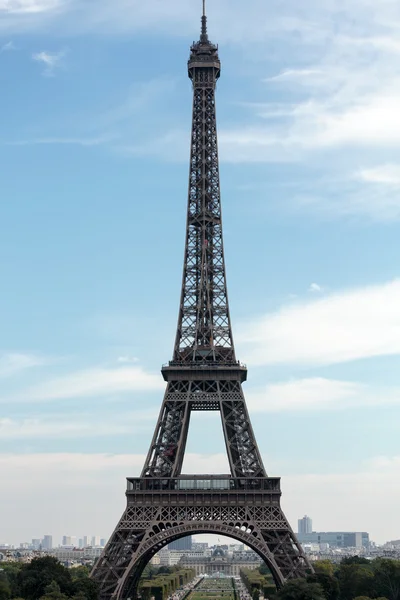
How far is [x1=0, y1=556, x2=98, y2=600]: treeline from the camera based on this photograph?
77938 millimetres

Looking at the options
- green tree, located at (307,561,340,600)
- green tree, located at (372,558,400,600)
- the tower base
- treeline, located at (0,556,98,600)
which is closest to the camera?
treeline, located at (0,556,98,600)

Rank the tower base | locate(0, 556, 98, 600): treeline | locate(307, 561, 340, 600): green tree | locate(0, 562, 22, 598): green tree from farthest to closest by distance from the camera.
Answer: locate(0, 562, 22, 598): green tree, locate(307, 561, 340, 600): green tree, the tower base, locate(0, 556, 98, 600): treeline

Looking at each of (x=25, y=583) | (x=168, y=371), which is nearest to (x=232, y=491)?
(x=168, y=371)

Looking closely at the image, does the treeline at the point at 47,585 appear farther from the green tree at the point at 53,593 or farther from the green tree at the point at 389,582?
the green tree at the point at 389,582

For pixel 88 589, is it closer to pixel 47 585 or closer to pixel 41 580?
pixel 47 585

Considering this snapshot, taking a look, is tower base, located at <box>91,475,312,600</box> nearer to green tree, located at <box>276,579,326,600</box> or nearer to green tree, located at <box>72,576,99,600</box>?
green tree, located at <box>72,576,99,600</box>

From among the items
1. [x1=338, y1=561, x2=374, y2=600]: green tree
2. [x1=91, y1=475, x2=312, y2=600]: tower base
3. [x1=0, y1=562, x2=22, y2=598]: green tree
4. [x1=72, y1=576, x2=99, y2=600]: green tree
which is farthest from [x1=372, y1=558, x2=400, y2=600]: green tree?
[x1=72, y1=576, x2=99, y2=600]: green tree

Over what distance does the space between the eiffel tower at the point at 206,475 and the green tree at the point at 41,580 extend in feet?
17.6

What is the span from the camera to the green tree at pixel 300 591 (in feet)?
245

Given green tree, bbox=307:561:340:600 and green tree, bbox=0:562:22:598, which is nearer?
green tree, bbox=307:561:340:600

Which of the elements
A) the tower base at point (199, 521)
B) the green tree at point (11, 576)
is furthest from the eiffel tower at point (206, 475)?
the green tree at point (11, 576)

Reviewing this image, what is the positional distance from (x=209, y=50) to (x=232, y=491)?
4346cm

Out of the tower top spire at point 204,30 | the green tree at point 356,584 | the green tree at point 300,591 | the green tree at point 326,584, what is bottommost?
the green tree at point 300,591

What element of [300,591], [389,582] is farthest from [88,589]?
[389,582]
